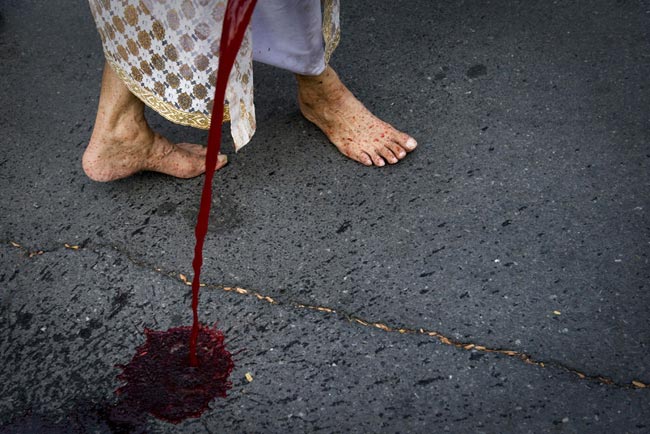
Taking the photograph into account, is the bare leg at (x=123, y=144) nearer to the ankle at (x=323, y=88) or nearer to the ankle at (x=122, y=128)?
the ankle at (x=122, y=128)

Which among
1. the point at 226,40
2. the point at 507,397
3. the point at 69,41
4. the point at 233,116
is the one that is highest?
the point at 226,40

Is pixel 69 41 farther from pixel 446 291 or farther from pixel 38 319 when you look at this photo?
pixel 446 291

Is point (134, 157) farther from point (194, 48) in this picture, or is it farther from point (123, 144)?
point (194, 48)

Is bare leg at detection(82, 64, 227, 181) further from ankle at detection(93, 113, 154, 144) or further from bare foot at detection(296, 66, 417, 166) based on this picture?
bare foot at detection(296, 66, 417, 166)

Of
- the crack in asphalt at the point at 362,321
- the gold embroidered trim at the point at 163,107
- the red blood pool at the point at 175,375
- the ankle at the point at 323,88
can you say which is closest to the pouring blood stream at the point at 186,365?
the red blood pool at the point at 175,375

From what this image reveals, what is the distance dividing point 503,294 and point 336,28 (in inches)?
39.0

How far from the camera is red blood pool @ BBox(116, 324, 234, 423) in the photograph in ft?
6.20

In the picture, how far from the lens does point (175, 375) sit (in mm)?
1957

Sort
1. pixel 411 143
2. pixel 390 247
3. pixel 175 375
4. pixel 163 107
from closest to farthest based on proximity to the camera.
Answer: pixel 175 375, pixel 163 107, pixel 390 247, pixel 411 143

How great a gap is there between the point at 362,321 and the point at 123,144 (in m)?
0.97

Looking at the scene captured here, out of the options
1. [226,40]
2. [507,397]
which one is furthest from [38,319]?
[507,397]

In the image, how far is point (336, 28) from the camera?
2373 mm

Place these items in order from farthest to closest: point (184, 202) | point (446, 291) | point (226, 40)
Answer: point (184, 202)
point (446, 291)
point (226, 40)

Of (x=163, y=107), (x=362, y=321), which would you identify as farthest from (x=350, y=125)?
(x=362, y=321)
